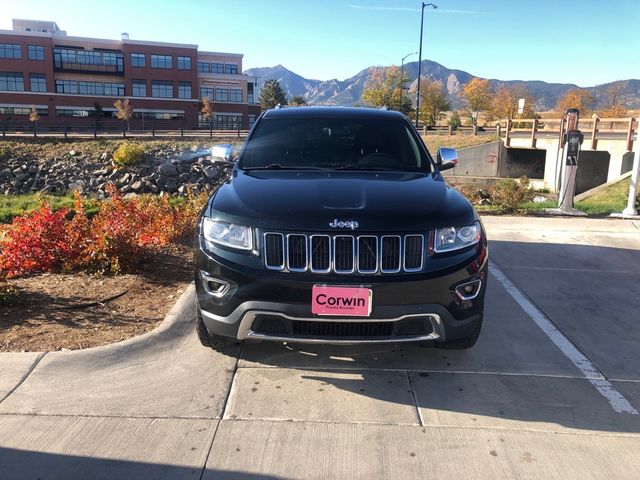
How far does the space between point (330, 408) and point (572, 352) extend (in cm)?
214

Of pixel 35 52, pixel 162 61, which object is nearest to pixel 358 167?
pixel 162 61

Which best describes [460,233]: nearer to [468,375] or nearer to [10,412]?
[468,375]

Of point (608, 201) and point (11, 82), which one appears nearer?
point (608, 201)

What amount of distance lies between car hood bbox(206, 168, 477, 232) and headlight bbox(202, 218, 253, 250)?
5 centimetres

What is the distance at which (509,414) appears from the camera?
335cm

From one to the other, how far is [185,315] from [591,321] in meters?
3.68

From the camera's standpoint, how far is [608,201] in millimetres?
13625

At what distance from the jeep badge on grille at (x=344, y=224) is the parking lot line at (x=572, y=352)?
6.68 ft

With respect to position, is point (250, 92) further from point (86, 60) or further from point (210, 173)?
point (210, 173)

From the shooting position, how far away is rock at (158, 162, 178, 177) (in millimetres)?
31562

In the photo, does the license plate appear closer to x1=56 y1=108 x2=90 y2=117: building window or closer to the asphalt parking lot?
the asphalt parking lot

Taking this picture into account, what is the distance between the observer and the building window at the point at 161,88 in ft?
218

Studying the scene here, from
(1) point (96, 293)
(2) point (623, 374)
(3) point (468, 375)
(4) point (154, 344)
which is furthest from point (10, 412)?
(2) point (623, 374)

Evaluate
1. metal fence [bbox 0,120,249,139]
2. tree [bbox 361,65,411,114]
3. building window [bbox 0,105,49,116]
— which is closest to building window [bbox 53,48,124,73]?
building window [bbox 0,105,49,116]
